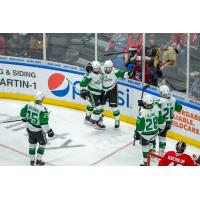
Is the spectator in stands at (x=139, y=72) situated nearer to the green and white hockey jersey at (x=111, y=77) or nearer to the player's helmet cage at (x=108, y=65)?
the green and white hockey jersey at (x=111, y=77)

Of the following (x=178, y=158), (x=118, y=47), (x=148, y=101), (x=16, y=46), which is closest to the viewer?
(x=178, y=158)

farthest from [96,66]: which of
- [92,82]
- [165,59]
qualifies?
[165,59]

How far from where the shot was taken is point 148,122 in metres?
8.48

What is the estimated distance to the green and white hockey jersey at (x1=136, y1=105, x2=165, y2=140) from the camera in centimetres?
842

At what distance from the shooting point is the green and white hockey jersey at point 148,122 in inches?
332

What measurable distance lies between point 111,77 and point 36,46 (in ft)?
6.34

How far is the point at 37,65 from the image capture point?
11062mm

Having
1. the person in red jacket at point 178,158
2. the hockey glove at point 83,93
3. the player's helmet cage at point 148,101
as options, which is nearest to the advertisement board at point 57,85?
the hockey glove at point 83,93

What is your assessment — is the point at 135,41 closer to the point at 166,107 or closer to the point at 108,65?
the point at 108,65

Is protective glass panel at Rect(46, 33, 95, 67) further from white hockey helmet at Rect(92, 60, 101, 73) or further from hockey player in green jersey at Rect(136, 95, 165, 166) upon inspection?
hockey player in green jersey at Rect(136, 95, 165, 166)

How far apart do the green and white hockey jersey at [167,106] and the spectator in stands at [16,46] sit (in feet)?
11.7

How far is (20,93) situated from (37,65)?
69 cm

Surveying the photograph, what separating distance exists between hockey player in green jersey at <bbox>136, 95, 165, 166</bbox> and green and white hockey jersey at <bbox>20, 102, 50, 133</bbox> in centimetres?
145

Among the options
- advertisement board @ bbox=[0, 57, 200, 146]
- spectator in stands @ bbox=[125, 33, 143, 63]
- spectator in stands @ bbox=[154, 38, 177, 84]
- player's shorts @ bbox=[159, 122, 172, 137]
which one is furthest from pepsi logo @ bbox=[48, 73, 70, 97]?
player's shorts @ bbox=[159, 122, 172, 137]
